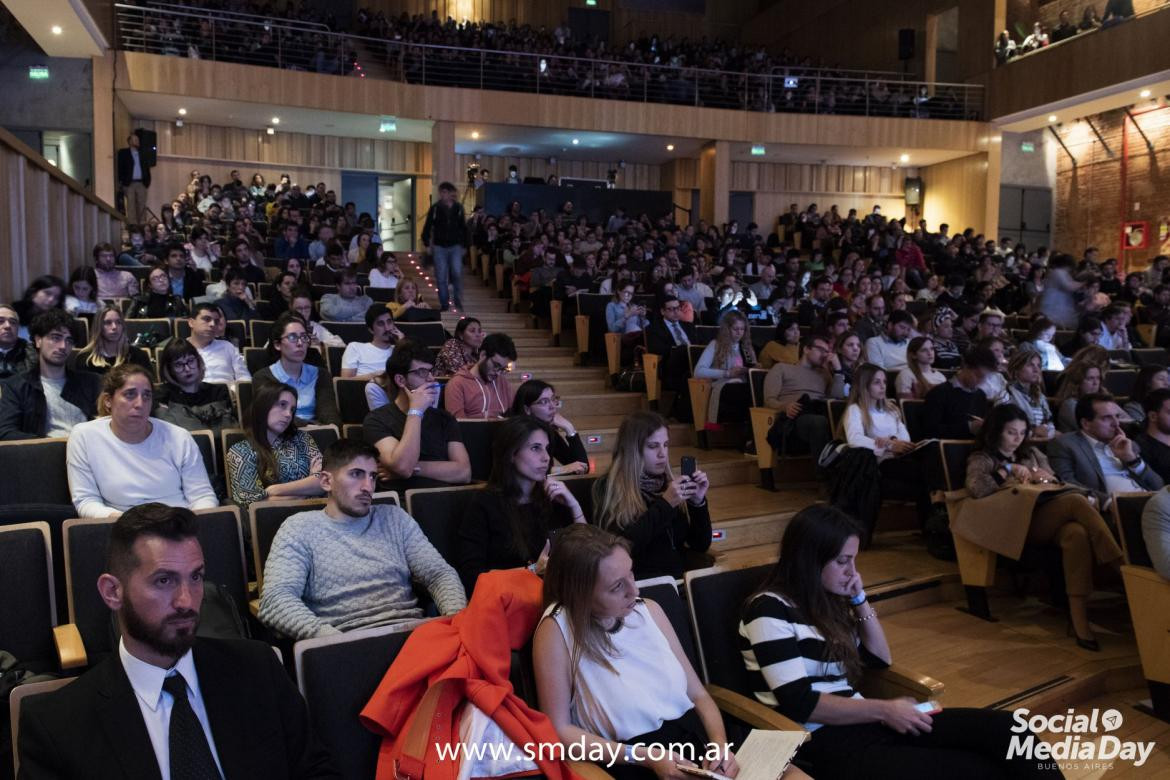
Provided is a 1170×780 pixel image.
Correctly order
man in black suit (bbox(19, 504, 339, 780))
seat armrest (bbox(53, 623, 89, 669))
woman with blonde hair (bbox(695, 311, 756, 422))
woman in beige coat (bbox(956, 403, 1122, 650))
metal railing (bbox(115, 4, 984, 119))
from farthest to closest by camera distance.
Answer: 1. metal railing (bbox(115, 4, 984, 119))
2. woman with blonde hair (bbox(695, 311, 756, 422))
3. woman in beige coat (bbox(956, 403, 1122, 650))
4. seat armrest (bbox(53, 623, 89, 669))
5. man in black suit (bbox(19, 504, 339, 780))

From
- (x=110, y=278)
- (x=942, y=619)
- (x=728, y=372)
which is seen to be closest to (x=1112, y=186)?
(x=728, y=372)

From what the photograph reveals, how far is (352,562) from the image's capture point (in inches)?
95.8

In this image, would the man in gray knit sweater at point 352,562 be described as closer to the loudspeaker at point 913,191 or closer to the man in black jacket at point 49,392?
the man in black jacket at point 49,392

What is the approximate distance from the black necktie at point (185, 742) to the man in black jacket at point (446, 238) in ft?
21.6

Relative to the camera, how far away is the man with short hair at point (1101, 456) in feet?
13.1

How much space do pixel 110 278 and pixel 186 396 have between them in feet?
11.8

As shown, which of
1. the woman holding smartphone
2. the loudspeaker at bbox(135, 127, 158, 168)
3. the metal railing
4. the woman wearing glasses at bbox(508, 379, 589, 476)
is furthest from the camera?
the metal railing

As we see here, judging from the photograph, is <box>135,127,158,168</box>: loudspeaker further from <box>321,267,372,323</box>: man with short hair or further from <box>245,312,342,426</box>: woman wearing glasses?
<box>245,312,342,426</box>: woman wearing glasses

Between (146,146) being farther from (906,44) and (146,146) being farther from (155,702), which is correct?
(906,44)

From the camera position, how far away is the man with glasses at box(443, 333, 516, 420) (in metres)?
4.32

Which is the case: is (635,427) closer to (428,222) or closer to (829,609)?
(829,609)

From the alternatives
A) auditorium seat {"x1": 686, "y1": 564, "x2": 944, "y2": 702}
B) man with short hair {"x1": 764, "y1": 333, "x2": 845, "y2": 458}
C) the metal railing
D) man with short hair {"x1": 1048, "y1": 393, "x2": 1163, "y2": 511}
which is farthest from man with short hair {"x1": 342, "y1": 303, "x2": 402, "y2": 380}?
the metal railing

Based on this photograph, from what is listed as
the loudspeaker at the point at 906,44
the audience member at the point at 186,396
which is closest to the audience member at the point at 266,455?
the audience member at the point at 186,396

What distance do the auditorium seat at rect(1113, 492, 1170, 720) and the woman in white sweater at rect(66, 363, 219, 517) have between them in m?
3.04
